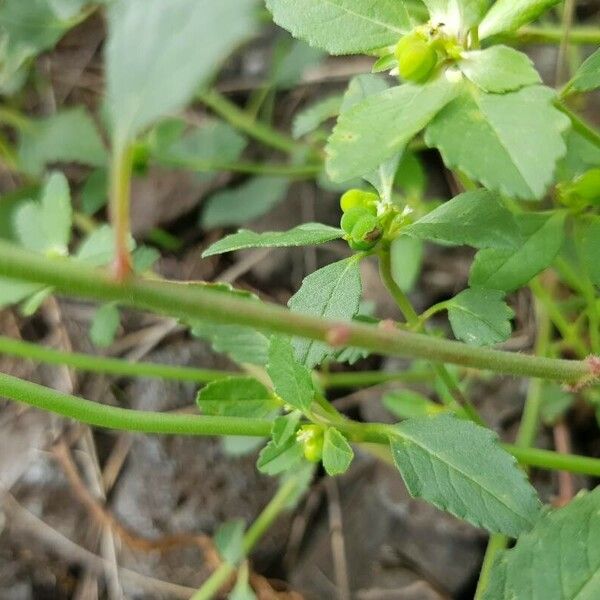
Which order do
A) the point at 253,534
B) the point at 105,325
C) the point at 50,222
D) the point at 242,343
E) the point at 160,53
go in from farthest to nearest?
1. the point at 253,534
2. the point at 105,325
3. the point at 50,222
4. the point at 242,343
5. the point at 160,53

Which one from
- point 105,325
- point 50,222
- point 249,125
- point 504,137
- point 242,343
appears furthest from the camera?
point 249,125

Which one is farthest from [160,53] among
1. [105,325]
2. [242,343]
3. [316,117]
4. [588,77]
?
[105,325]

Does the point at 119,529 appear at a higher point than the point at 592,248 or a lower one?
lower

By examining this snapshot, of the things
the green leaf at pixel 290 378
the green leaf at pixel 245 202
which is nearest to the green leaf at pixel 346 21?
the green leaf at pixel 290 378

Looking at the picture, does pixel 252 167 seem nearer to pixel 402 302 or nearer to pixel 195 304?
pixel 402 302

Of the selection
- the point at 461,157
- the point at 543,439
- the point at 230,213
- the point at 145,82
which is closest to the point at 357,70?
the point at 230,213

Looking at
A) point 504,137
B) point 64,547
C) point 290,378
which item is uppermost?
point 504,137

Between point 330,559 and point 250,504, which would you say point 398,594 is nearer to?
point 330,559

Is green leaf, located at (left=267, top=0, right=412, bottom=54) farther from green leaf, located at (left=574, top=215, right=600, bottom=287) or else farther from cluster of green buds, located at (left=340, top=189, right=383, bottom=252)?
green leaf, located at (left=574, top=215, right=600, bottom=287)
